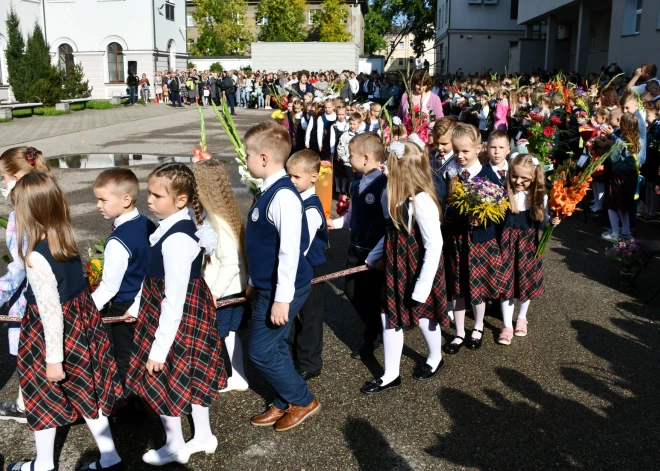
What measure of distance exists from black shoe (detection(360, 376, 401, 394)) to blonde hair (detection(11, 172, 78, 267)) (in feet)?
6.61

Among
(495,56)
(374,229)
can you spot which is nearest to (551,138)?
(374,229)

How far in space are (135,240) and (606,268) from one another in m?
5.16

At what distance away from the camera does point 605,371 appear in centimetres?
436

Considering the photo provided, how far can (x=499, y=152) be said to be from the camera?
4969 millimetres

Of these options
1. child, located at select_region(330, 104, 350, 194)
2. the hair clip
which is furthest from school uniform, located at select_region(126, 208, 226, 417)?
child, located at select_region(330, 104, 350, 194)

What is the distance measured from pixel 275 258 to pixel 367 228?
111 cm

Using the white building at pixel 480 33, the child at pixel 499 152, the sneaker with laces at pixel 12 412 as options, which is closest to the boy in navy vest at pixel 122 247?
the sneaker with laces at pixel 12 412

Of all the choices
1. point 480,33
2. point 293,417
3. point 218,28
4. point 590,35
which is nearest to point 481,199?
point 293,417

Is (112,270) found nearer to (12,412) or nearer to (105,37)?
→ (12,412)

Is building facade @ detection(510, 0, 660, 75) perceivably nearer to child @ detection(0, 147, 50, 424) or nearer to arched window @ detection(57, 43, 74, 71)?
child @ detection(0, 147, 50, 424)

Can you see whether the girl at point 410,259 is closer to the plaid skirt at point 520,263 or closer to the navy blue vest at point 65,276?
the plaid skirt at point 520,263

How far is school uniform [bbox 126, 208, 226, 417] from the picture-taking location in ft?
10.0

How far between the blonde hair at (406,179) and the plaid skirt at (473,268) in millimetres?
809

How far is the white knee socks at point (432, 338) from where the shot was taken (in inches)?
162
